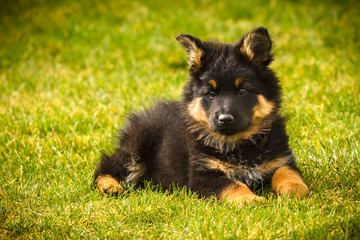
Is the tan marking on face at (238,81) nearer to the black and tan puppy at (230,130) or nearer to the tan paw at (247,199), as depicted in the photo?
the black and tan puppy at (230,130)

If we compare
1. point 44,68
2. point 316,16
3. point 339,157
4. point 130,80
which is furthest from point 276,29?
point 339,157

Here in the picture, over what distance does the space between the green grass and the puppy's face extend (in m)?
0.70

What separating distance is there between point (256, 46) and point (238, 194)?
1416 mm

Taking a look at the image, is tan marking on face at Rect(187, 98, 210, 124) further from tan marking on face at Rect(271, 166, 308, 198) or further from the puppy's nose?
tan marking on face at Rect(271, 166, 308, 198)

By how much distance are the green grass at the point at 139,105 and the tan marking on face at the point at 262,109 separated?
716 millimetres

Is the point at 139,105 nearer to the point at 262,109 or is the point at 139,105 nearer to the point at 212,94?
the point at 212,94

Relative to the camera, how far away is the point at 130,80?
7.67 metres

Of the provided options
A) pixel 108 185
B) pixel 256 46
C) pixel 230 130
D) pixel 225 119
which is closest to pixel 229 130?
pixel 230 130

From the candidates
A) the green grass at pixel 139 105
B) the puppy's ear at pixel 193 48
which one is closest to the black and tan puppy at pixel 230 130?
the puppy's ear at pixel 193 48

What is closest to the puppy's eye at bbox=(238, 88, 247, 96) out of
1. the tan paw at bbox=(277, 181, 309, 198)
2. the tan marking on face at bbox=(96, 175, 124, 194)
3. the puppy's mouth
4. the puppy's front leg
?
the puppy's mouth

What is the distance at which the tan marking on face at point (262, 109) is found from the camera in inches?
158

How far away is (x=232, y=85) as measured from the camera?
3.96 meters

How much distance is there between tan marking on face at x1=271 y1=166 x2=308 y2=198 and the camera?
3663mm

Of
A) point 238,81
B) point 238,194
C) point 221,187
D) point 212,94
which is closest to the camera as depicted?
point 238,194
